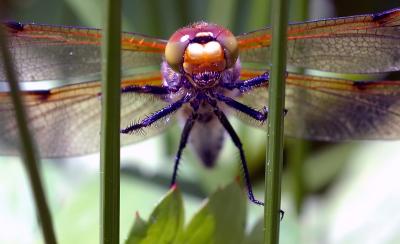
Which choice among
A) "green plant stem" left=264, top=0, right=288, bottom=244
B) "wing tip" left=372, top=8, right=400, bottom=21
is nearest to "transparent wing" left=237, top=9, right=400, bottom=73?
"wing tip" left=372, top=8, right=400, bottom=21

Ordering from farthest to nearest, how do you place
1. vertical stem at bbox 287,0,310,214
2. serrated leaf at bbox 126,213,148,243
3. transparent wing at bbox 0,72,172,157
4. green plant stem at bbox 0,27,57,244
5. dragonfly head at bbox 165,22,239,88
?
vertical stem at bbox 287,0,310,214, transparent wing at bbox 0,72,172,157, dragonfly head at bbox 165,22,239,88, serrated leaf at bbox 126,213,148,243, green plant stem at bbox 0,27,57,244

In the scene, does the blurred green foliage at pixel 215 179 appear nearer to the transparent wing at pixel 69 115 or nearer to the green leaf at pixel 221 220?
the transparent wing at pixel 69 115

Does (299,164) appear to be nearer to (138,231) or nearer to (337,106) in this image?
(337,106)

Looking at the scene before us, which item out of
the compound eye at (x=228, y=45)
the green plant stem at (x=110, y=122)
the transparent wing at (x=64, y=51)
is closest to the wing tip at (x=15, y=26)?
the transparent wing at (x=64, y=51)

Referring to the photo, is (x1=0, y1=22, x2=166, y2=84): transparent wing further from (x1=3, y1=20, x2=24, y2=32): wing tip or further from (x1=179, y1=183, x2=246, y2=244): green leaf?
(x1=179, y1=183, x2=246, y2=244): green leaf

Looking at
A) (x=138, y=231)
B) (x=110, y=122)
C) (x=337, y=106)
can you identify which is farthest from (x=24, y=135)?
(x=337, y=106)

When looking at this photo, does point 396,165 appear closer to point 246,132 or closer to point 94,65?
point 246,132

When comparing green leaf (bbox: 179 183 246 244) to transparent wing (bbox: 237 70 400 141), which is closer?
green leaf (bbox: 179 183 246 244)
